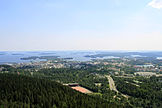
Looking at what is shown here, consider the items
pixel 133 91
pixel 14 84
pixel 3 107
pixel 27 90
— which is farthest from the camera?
pixel 133 91

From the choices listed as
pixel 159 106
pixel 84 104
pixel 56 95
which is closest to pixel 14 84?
pixel 56 95

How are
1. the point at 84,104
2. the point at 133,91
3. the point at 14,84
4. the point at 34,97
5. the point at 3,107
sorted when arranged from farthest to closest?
the point at 133,91 → the point at 14,84 → the point at 34,97 → the point at 84,104 → the point at 3,107

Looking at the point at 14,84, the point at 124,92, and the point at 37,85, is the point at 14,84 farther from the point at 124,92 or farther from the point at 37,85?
the point at 124,92

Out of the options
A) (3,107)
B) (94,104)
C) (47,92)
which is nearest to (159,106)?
(94,104)

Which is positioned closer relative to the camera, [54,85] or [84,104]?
[84,104]

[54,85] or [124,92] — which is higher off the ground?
[54,85]

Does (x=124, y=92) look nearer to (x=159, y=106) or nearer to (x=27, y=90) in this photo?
(x=159, y=106)
